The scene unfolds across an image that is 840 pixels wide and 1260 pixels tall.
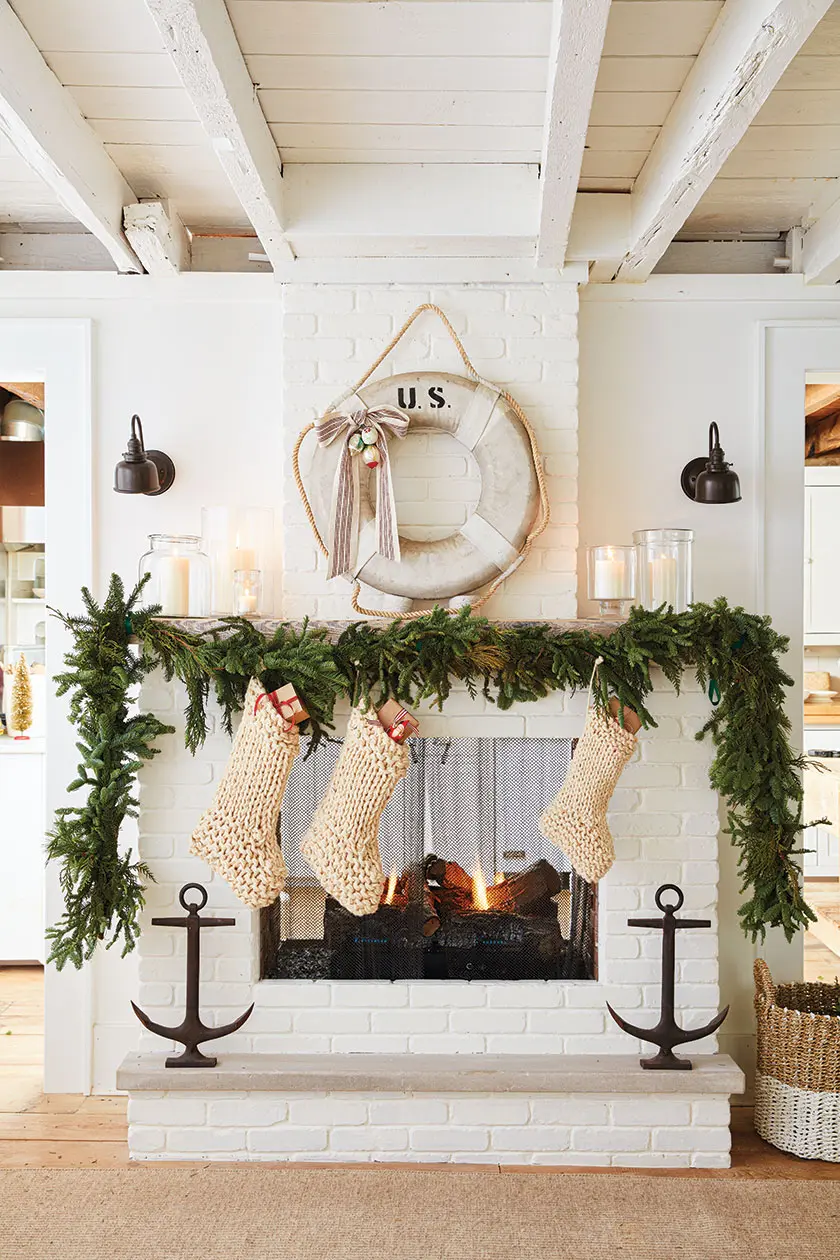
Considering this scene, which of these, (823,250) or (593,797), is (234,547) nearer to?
(593,797)

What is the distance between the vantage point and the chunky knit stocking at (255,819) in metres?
2.03

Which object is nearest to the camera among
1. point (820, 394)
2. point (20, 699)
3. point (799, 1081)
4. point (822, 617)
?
point (799, 1081)

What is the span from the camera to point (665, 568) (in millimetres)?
2299

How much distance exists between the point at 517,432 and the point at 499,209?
51cm

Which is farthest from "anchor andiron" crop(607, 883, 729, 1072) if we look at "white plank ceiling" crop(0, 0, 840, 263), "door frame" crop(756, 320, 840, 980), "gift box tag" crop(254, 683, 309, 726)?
"white plank ceiling" crop(0, 0, 840, 263)

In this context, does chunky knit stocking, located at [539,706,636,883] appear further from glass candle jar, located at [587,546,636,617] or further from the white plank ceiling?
the white plank ceiling

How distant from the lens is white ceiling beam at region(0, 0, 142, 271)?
1.64 metres

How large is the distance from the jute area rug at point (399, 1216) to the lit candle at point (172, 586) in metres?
1.32

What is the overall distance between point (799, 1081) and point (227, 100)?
2.46m

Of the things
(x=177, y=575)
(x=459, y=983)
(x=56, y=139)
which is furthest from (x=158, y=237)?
(x=459, y=983)

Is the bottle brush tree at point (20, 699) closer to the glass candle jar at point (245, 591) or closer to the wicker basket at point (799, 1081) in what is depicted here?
the glass candle jar at point (245, 591)

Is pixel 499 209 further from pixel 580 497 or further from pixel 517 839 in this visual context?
pixel 517 839

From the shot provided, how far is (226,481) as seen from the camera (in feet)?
8.24

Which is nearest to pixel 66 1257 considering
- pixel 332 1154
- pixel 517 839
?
pixel 332 1154
